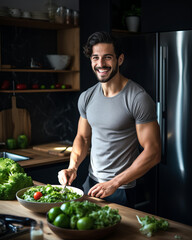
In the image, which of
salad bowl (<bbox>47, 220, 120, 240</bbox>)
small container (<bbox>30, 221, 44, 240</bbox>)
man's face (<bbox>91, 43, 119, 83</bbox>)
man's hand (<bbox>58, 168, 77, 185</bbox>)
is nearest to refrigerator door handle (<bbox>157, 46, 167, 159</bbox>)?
man's face (<bbox>91, 43, 119, 83</bbox>)

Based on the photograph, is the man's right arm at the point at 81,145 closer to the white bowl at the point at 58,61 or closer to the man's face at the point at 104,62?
the man's face at the point at 104,62

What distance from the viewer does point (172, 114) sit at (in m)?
3.65

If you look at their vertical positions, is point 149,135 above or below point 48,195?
above

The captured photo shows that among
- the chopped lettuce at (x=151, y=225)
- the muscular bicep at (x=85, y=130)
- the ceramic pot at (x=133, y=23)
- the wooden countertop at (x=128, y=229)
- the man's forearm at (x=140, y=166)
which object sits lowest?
the wooden countertop at (x=128, y=229)

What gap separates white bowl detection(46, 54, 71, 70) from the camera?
3863mm

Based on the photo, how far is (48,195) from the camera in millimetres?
1886

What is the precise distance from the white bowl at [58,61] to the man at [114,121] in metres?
1.39

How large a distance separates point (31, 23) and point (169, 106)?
1.57 metres

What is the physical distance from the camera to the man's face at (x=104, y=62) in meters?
2.41

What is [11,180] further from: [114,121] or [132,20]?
[132,20]

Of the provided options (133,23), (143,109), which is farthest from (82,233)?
(133,23)

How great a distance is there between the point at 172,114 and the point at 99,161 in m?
1.39

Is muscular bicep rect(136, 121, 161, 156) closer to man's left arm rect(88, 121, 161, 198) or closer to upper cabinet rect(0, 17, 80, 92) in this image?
man's left arm rect(88, 121, 161, 198)

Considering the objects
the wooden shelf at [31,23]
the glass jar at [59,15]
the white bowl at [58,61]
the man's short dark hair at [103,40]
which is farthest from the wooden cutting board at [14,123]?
the man's short dark hair at [103,40]
